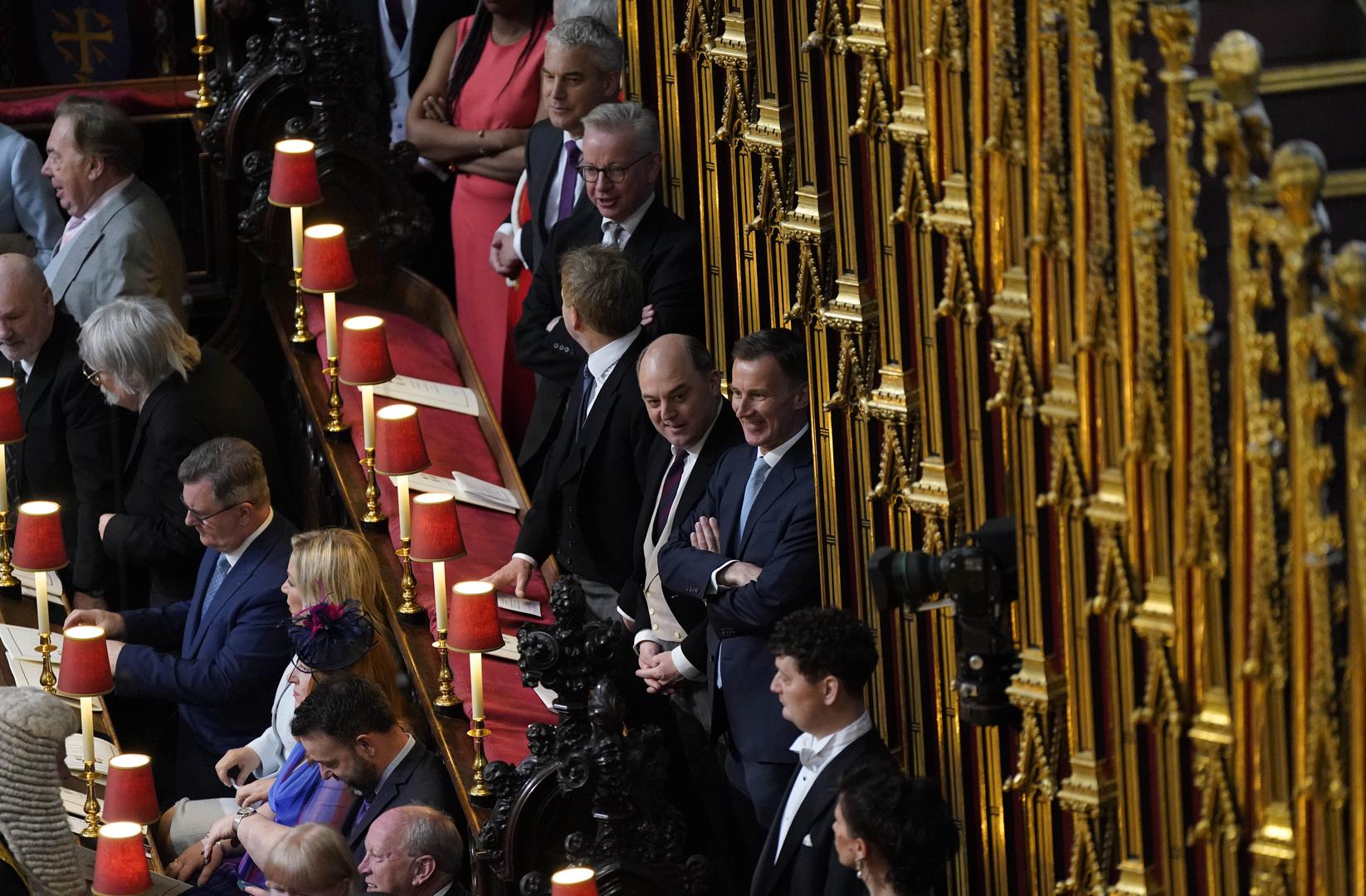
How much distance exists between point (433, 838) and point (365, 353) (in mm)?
1716

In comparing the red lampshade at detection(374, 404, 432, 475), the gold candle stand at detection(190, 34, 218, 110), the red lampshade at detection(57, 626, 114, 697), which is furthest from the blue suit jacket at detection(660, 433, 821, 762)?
the gold candle stand at detection(190, 34, 218, 110)

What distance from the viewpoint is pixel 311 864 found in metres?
5.12

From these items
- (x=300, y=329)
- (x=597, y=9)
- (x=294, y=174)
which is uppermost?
(x=597, y=9)

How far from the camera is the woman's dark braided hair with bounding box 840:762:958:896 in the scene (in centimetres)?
445

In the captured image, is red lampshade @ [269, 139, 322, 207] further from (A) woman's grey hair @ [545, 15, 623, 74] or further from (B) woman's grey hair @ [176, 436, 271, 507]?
(B) woman's grey hair @ [176, 436, 271, 507]

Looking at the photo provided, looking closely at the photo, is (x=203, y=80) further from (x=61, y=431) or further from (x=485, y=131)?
(x=61, y=431)

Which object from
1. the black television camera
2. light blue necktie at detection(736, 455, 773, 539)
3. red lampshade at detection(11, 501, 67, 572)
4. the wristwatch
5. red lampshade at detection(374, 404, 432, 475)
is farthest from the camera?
red lampshade at detection(11, 501, 67, 572)

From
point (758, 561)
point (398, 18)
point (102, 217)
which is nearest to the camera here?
point (758, 561)

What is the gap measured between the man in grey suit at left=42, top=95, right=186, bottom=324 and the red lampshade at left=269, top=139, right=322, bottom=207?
0.52m

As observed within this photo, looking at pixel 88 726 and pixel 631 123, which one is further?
pixel 631 123

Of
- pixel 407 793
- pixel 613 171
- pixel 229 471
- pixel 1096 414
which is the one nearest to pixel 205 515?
pixel 229 471

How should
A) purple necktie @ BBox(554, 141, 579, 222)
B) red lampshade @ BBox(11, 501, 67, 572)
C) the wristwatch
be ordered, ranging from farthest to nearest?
1. purple necktie @ BBox(554, 141, 579, 222)
2. red lampshade @ BBox(11, 501, 67, 572)
3. the wristwatch

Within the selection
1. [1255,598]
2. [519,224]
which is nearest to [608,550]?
[519,224]

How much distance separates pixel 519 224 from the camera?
24.1 feet
